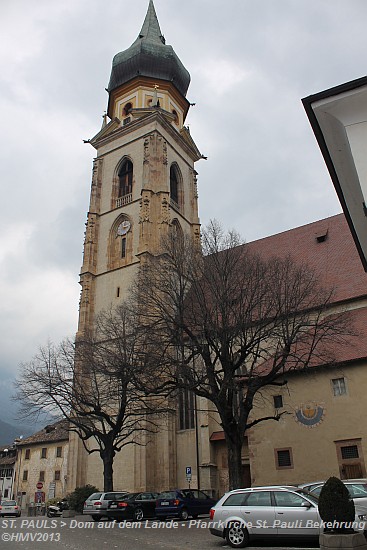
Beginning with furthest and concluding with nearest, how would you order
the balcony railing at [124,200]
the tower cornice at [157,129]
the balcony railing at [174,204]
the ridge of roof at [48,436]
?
the ridge of roof at [48,436] → the tower cornice at [157,129] → the balcony railing at [174,204] → the balcony railing at [124,200]

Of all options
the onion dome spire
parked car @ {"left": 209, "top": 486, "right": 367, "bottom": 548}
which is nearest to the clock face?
the onion dome spire

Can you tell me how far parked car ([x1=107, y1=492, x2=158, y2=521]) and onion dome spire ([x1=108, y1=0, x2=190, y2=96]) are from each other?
34610 mm

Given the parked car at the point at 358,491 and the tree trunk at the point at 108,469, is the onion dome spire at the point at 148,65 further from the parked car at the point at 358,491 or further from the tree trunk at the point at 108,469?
the parked car at the point at 358,491

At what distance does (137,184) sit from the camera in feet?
122

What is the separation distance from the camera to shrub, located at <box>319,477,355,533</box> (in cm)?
873

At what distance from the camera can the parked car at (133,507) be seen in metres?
18.4

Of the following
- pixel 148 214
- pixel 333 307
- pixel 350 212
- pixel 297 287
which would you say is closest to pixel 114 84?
pixel 148 214

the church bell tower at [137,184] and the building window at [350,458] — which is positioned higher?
the church bell tower at [137,184]

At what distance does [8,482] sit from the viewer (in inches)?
2084

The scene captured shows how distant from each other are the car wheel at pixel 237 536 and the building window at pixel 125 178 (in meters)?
30.0

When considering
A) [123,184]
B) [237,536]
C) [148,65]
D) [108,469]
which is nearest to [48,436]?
[123,184]

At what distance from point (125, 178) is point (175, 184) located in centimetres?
413

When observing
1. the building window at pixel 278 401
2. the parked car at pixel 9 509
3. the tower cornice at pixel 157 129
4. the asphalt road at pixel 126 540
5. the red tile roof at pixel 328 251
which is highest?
the tower cornice at pixel 157 129

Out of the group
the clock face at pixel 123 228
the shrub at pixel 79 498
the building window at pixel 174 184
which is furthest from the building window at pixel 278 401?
the building window at pixel 174 184
